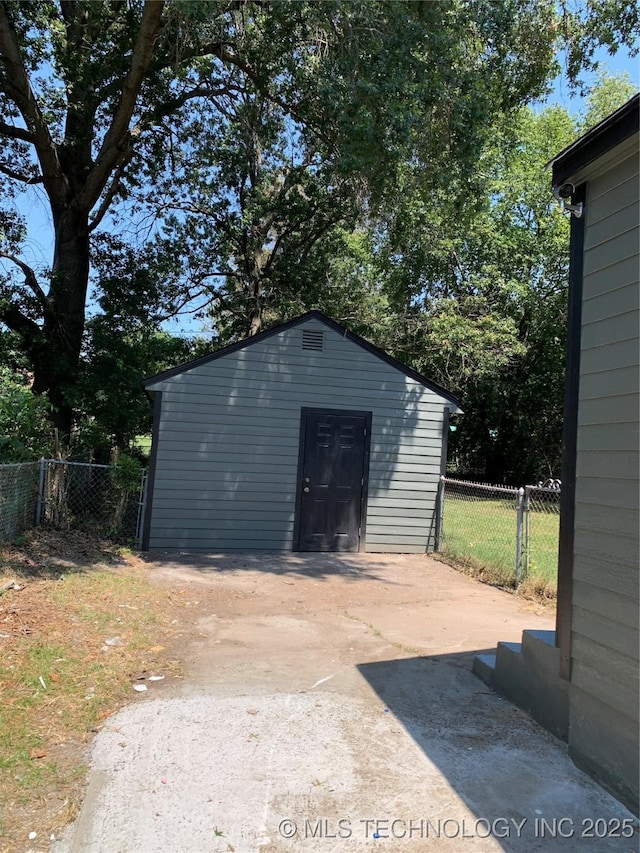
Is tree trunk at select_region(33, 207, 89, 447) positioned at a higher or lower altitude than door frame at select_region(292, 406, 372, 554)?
higher

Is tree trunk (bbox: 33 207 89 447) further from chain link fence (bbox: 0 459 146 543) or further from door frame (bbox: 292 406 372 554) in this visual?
door frame (bbox: 292 406 372 554)

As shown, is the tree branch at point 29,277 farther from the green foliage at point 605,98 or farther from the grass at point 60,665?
the green foliage at point 605,98

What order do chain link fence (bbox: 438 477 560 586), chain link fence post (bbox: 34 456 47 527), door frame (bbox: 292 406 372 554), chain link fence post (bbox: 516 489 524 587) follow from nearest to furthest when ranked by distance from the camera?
Answer: chain link fence post (bbox: 516 489 524 587) → chain link fence (bbox: 438 477 560 586) → chain link fence post (bbox: 34 456 47 527) → door frame (bbox: 292 406 372 554)

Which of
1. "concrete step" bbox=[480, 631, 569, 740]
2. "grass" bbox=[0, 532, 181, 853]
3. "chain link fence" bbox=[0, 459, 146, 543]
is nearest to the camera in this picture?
"grass" bbox=[0, 532, 181, 853]

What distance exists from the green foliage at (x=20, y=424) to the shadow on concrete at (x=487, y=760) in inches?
236

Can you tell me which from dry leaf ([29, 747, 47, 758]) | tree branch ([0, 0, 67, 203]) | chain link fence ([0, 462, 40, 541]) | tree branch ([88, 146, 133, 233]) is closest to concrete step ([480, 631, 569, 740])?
dry leaf ([29, 747, 47, 758])

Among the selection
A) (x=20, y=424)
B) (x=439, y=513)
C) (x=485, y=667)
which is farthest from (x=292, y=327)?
(x=485, y=667)

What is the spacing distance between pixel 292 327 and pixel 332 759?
6975mm

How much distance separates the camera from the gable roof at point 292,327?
28.3 ft

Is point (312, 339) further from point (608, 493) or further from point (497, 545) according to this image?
point (608, 493)

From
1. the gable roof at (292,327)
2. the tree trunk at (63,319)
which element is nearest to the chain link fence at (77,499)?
the gable roof at (292,327)

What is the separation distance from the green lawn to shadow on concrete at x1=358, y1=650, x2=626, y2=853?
3634 millimetres

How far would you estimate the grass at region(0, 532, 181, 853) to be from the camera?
263 centimetres

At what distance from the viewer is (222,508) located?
885 cm
